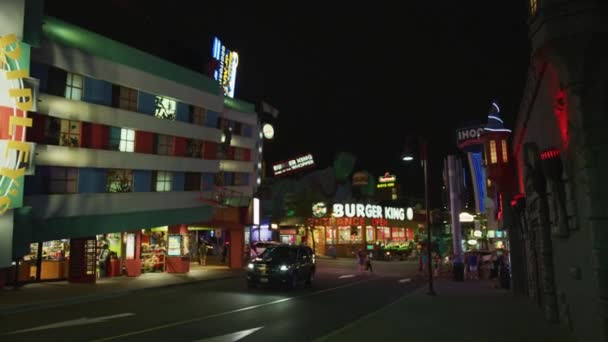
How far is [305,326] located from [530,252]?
8734 mm

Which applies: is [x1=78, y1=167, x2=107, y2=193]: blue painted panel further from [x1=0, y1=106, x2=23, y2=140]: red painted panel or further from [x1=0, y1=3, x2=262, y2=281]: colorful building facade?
[x1=0, y1=106, x2=23, y2=140]: red painted panel

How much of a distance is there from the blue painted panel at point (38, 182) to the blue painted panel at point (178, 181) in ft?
26.4

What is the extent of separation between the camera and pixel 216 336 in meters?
10.9

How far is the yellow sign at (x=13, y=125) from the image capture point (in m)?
17.0

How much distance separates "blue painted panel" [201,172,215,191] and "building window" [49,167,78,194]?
31.3 ft

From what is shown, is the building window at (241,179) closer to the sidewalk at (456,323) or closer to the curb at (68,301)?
the curb at (68,301)

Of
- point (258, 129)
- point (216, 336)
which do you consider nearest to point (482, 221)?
point (258, 129)

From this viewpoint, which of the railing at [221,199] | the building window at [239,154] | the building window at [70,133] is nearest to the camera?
the building window at [70,133]

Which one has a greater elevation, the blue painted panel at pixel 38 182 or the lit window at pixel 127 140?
the lit window at pixel 127 140

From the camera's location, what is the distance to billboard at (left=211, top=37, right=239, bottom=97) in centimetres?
4094

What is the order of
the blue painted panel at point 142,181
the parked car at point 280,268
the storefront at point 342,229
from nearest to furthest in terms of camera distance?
the parked car at point 280,268, the blue painted panel at point 142,181, the storefront at point 342,229

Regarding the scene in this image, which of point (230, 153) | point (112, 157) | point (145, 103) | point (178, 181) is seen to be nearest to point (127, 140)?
point (112, 157)

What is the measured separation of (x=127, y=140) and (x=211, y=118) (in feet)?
24.2

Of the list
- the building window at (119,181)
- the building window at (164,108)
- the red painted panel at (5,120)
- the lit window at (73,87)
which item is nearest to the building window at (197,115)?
the building window at (164,108)
